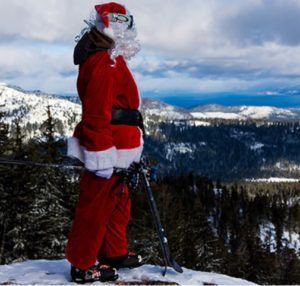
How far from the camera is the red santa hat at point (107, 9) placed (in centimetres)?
588

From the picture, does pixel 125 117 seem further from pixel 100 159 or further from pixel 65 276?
pixel 65 276

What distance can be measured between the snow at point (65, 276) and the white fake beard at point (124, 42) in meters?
3.11

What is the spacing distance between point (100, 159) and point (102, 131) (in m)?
0.35

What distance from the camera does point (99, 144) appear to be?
18.2ft

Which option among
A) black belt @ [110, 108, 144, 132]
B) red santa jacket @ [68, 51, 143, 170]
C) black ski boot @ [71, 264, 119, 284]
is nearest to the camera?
red santa jacket @ [68, 51, 143, 170]

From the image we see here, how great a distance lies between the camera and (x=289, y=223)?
4879 inches

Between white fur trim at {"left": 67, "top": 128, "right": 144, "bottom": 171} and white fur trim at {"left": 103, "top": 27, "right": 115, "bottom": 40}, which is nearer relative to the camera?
white fur trim at {"left": 67, "top": 128, "right": 144, "bottom": 171}

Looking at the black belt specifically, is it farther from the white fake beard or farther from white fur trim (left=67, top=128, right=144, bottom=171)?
the white fake beard

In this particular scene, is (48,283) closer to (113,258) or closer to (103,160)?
(113,258)

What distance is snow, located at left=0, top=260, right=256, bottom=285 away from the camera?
623cm

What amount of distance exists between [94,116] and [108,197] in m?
1.20

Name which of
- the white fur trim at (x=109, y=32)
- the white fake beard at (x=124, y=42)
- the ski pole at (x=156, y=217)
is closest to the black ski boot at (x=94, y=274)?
the ski pole at (x=156, y=217)

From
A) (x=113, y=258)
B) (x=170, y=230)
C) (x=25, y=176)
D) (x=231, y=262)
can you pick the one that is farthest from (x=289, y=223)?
(x=113, y=258)

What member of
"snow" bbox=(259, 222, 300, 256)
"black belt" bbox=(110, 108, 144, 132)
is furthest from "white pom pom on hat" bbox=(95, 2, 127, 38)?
"snow" bbox=(259, 222, 300, 256)
